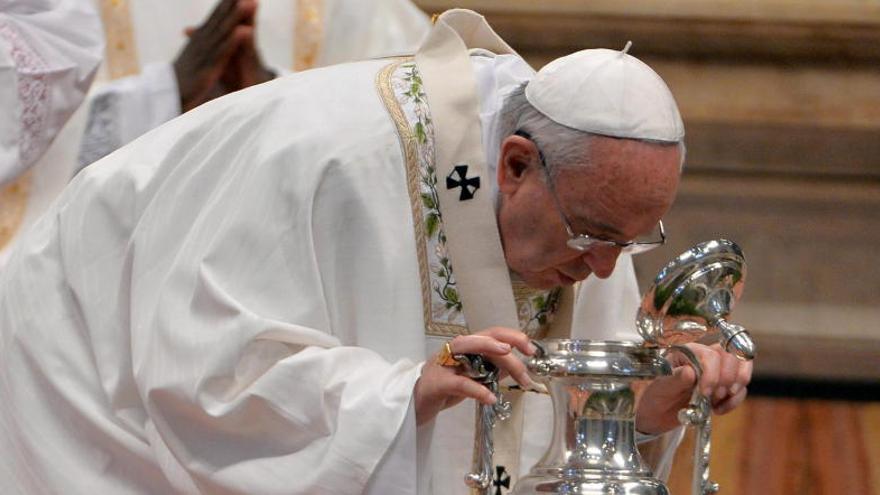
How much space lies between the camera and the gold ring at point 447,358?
2219 mm

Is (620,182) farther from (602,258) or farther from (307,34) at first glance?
(307,34)

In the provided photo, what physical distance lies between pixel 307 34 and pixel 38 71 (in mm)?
723

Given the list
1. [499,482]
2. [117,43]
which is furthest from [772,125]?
[499,482]

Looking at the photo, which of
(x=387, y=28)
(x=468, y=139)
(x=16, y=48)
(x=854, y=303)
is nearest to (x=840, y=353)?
(x=854, y=303)

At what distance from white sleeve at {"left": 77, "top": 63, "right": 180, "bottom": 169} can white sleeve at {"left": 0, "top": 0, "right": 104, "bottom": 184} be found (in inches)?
2.4

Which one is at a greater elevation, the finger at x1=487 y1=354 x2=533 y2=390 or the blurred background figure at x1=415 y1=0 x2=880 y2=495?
the finger at x1=487 y1=354 x2=533 y2=390

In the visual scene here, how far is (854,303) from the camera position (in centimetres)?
530

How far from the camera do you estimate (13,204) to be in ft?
14.1

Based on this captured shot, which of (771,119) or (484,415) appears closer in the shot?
(484,415)

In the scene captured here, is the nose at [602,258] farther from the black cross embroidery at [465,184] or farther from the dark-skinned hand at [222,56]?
the dark-skinned hand at [222,56]

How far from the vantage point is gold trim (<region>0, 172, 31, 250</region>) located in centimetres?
424

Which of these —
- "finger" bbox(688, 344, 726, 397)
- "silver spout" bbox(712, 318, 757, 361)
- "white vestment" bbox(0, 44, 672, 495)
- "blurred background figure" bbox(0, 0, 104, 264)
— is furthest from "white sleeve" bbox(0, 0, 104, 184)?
"silver spout" bbox(712, 318, 757, 361)

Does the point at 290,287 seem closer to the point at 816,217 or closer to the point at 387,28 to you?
the point at 387,28

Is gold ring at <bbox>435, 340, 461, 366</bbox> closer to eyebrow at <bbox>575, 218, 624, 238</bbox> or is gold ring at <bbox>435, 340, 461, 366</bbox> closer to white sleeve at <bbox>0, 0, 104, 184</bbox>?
eyebrow at <bbox>575, 218, 624, 238</bbox>
